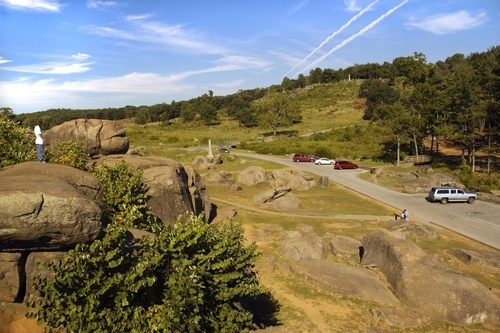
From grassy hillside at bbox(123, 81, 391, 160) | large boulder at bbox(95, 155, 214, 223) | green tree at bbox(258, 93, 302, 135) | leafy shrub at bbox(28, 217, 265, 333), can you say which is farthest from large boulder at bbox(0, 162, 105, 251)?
green tree at bbox(258, 93, 302, 135)

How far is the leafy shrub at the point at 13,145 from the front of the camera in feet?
58.0

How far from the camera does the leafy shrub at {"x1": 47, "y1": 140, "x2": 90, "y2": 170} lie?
61.2 ft

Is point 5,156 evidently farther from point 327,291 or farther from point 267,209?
point 267,209

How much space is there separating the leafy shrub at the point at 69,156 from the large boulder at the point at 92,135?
714cm

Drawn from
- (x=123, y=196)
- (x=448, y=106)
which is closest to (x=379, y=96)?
(x=448, y=106)

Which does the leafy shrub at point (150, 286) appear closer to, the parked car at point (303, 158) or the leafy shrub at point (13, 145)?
the leafy shrub at point (13, 145)

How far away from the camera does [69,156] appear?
18750 millimetres

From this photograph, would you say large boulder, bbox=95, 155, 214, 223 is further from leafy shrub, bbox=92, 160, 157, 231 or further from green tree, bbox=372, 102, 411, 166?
green tree, bbox=372, 102, 411, 166

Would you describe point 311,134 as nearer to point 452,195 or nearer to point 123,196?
point 452,195

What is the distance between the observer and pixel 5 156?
17.8m

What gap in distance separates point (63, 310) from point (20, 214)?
117 inches

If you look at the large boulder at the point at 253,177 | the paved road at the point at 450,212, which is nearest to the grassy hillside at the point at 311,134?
the paved road at the point at 450,212

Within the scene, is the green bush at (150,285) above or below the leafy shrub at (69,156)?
below

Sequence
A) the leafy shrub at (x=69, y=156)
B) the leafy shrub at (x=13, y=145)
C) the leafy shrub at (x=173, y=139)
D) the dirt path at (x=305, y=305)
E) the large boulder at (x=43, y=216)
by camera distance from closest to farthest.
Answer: the large boulder at (x=43, y=216) → the dirt path at (x=305, y=305) → the leafy shrub at (x=13, y=145) → the leafy shrub at (x=69, y=156) → the leafy shrub at (x=173, y=139)
